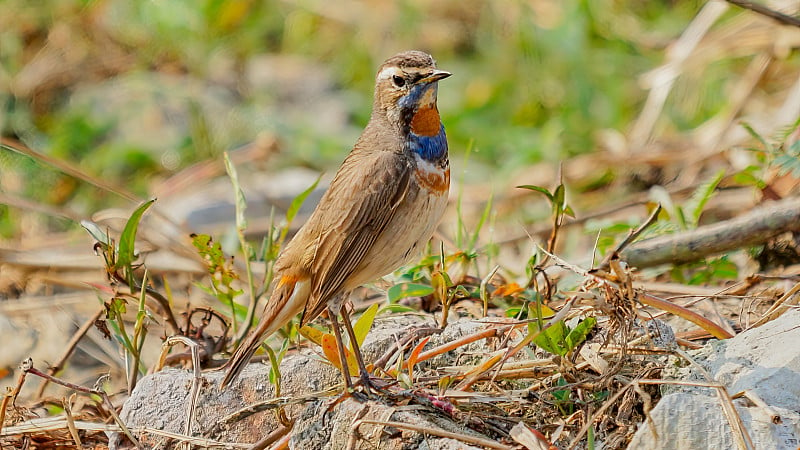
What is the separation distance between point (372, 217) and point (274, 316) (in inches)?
20.0

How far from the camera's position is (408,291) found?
13.6ft

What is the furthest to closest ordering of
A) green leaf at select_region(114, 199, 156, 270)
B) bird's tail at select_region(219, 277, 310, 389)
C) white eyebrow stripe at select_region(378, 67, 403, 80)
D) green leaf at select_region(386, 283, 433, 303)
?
green leaf at select_region(386, 283, 433, 303)
white eyebrow stripe at select_region(378, 67, 403, 80)
green leaf at select_region(114, 199, 156, 270)
bird's tail at select_region(219, 277, 310, 389)

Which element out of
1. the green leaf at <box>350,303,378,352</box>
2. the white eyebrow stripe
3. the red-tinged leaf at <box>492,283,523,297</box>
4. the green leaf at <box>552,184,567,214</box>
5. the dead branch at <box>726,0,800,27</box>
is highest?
the dead branch at <box>726,0,800,27</box>

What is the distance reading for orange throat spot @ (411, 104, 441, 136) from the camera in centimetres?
397

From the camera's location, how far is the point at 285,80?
921cm

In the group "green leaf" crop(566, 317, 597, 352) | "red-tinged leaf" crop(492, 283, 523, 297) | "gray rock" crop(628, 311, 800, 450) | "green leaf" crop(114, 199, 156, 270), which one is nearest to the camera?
"gray rock" crop(628, 311, 800, 450)

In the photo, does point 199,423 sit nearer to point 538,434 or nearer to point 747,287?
point 538,434

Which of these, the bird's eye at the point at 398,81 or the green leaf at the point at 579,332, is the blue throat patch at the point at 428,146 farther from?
the green leaf at the point at 579,332

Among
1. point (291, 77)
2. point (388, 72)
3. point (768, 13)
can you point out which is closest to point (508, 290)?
point (388, 72)

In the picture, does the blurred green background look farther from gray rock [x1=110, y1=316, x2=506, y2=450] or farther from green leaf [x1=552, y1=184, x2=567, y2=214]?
gray rock [x1=110, y1=316, x2=506, y2=450]

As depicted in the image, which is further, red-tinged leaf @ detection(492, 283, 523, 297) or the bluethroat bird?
red-tinged leaf @ detection(492, 283, 523, 297)

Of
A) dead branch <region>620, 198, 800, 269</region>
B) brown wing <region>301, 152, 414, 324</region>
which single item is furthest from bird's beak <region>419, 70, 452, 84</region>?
dead branch <region>620, 198, 800, 269</region>

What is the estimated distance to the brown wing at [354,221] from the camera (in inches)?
148

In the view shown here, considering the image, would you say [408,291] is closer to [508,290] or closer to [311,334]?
[508,290]
